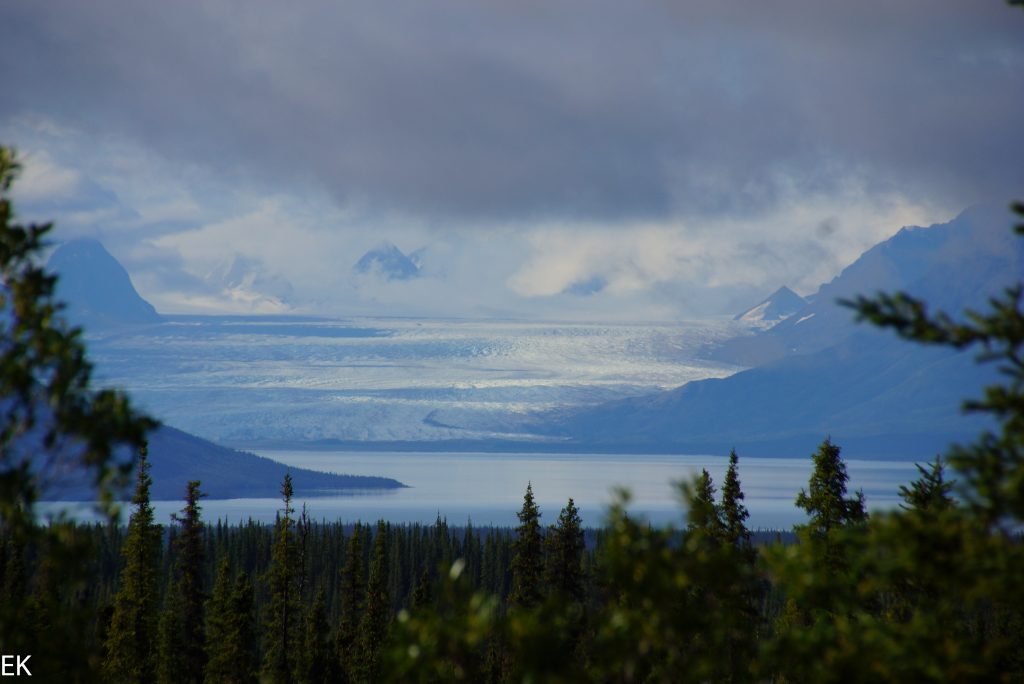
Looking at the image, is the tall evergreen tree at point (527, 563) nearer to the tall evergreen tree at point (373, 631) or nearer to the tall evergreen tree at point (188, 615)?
the tall evergreen tree at point (188, 615)

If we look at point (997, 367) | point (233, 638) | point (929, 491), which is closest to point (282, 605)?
point (233, 638)

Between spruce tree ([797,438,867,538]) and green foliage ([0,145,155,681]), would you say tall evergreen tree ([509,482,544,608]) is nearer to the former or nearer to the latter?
spruce tree ([797,438,867,538])

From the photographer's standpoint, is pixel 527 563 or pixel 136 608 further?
pixel 527 563

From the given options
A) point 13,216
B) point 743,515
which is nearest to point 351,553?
point 743,515

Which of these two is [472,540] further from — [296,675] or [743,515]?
[743,515]

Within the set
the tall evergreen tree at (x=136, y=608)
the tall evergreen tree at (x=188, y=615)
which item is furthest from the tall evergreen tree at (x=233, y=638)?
the tall evergreen tree at (x=136, y=608)

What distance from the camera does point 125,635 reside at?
50.9 meters

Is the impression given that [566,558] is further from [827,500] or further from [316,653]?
[316,653]

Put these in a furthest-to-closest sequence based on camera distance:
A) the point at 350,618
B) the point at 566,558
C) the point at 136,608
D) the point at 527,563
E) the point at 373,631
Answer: the point at 350,618
the point at 373,631
the point at 527,563
the point at 136,608
the point at 566,558

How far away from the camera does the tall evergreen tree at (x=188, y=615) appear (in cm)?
5422

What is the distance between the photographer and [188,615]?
5559 centimetres

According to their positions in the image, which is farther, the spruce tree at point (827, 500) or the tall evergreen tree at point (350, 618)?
the tall evergreen tree at point (350, 618)

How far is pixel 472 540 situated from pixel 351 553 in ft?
275

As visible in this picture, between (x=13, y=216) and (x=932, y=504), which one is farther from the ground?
(x=13, y=216)
